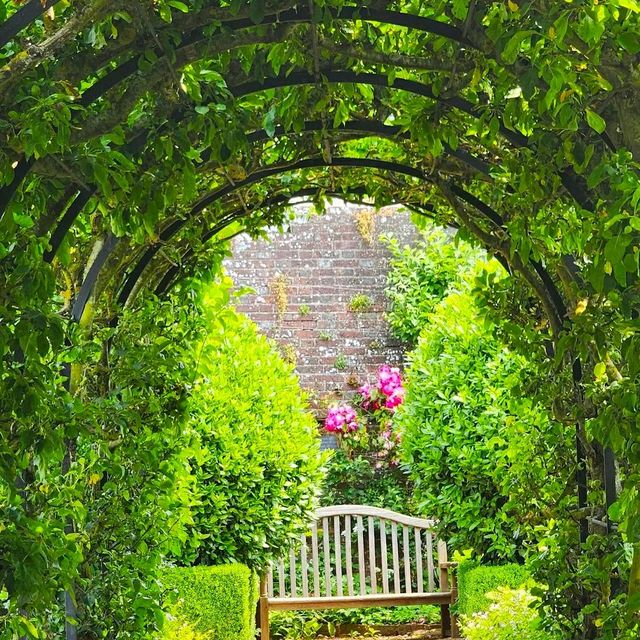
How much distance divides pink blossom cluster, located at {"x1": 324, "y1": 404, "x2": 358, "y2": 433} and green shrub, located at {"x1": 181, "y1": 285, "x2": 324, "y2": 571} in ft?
5.16

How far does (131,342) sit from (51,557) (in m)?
1.50

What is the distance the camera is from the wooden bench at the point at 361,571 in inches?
240

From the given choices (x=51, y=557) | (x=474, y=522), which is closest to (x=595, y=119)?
(x=51, y=557)

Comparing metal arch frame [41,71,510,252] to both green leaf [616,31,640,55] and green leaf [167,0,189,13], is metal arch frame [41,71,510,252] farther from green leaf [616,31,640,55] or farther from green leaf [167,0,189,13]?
green leaf [616,31,640,55]

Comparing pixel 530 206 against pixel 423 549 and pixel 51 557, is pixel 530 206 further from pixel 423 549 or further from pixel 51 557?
pixel 423 549

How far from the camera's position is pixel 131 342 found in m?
3.05

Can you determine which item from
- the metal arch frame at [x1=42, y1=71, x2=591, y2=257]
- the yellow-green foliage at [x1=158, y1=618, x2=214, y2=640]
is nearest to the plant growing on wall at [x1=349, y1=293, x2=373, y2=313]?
the yellow-green foliage at [x1=158, y1=618, x2=214, y2=640]

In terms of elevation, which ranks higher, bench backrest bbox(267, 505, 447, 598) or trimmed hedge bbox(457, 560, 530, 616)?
bench backrest bbox(267, 505, 447, 598)

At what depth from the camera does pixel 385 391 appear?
292 inches

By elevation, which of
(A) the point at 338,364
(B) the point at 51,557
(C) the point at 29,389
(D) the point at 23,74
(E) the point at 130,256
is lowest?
(B) the point at 51,557

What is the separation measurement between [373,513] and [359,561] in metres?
0.33

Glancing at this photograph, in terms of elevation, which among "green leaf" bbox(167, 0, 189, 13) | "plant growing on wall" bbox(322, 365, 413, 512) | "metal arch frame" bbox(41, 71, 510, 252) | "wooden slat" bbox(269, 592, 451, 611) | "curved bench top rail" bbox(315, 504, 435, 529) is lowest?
"wooden slat" bbox(269, 592, 451, 611)

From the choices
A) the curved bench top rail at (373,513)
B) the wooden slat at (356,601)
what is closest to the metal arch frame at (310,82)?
the wooden slat at (356,601)

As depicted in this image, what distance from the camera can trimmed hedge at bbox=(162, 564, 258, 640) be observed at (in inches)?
194
